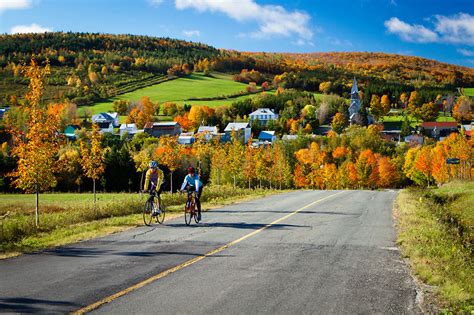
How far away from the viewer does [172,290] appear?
8094mm

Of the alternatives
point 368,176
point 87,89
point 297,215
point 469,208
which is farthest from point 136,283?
point 87,89

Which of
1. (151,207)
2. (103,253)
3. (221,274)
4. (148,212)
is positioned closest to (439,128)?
(151,207)

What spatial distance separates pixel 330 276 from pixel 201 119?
138 meters

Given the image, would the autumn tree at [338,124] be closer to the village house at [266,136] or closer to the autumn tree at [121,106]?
the village house at [266,136]

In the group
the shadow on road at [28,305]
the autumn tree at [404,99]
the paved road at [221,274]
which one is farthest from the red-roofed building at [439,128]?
the shadow on road at [28,305]

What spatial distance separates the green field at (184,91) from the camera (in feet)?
529

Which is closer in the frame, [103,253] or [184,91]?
[103,253]

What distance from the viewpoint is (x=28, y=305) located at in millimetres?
7078

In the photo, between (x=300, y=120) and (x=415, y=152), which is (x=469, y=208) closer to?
(x=415, y=152)

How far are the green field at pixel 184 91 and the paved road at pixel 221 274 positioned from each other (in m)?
143

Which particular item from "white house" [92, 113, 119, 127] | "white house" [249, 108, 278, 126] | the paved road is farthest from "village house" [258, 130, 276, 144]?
the paved road

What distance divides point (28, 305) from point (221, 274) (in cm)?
364

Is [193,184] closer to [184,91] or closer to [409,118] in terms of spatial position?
[184,91]

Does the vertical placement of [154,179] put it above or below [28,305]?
above
